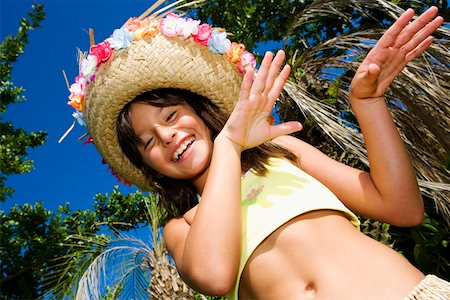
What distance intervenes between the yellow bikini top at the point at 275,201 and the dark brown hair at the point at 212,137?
3.0 inches

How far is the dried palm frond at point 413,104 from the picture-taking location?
3.14 m

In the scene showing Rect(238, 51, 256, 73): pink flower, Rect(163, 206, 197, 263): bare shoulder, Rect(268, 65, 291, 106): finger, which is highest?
Rect(238, 51, 256, 73): pink flower

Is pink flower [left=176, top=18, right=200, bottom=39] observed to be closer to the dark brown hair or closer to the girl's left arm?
the dark brown hair

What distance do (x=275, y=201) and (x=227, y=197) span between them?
186 millimetres

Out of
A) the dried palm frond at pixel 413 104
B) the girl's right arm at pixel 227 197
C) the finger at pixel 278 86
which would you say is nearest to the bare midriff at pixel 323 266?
the girl's right arm at pixel 227 197

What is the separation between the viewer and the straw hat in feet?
6.59

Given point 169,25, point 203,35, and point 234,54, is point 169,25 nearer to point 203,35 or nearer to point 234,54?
point 203,35

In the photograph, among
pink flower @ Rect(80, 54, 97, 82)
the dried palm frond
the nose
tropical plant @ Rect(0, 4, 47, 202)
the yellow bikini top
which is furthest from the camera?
tropical plant @ Rect(0, 4, 47, 202)

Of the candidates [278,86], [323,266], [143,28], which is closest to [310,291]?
[323,266]

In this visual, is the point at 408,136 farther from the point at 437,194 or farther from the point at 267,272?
the point at 267,272

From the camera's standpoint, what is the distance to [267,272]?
1648mm

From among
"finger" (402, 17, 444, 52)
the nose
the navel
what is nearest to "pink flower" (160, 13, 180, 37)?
the nose

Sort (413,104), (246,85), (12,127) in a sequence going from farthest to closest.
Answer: (12,127) < (413,104) < (246,85)

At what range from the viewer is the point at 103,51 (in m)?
2.10
